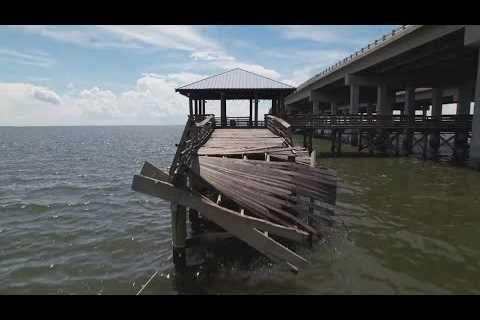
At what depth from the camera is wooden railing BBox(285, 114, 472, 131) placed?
3253cm

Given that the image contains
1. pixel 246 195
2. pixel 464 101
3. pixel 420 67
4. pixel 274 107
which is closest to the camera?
pixel 246 195

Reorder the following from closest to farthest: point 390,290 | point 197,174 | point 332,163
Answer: point 390,290 → point 197,174 → point 332,163

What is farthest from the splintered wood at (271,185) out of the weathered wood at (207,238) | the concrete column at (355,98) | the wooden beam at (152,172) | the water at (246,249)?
the concrete column at (355,98)

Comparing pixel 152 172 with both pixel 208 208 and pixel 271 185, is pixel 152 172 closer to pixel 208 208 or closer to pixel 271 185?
pixel 208 208

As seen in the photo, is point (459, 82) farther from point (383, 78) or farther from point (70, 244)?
point (70, 244)

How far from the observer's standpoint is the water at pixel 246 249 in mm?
8305

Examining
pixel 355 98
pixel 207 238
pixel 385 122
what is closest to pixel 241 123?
pixel 385 122

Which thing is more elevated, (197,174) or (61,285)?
(197,174)

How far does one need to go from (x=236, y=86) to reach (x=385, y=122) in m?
16.9

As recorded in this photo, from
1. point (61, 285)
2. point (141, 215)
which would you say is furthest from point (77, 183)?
point (61, 285)

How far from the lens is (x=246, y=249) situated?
10094 millimetres

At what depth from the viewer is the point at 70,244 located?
474 inches

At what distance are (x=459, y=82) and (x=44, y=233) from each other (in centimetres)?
4970
